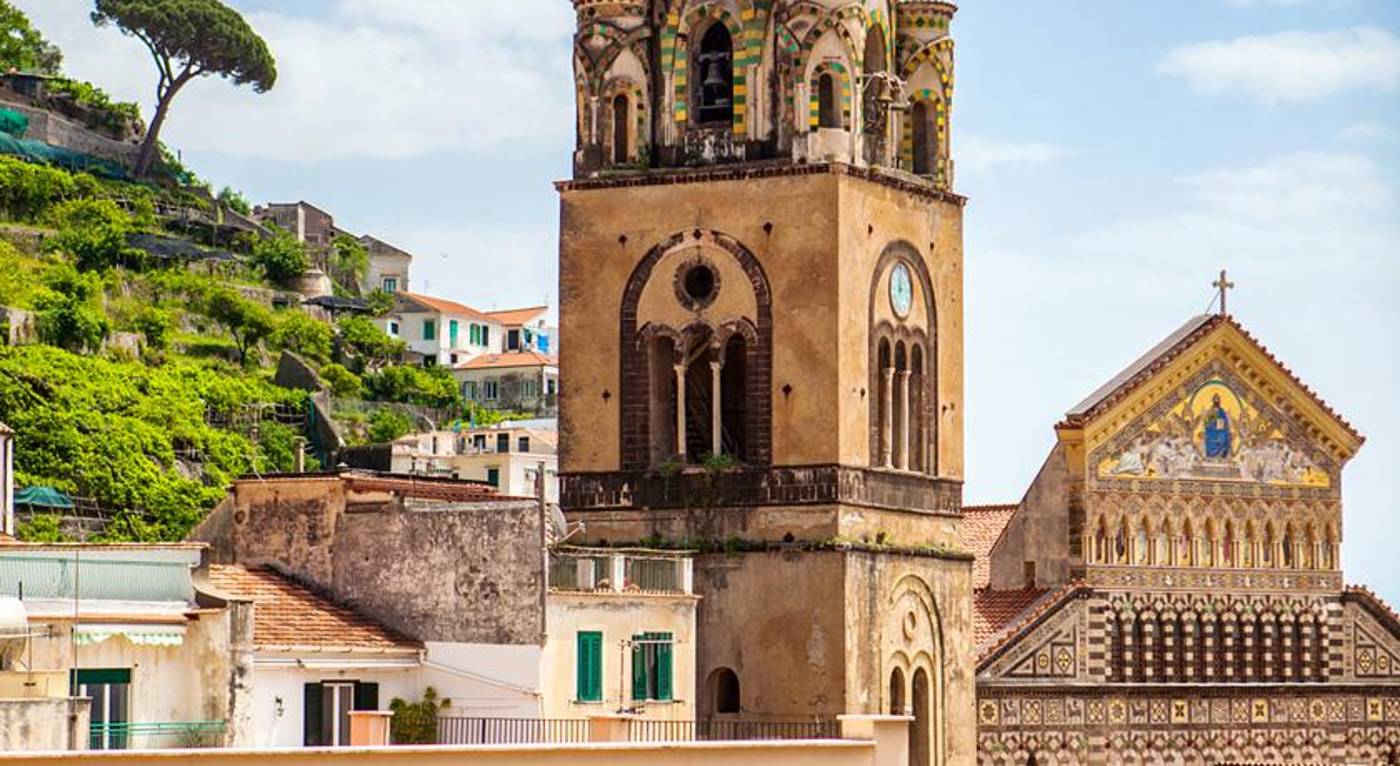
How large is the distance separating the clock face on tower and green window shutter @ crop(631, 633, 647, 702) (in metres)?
7.40

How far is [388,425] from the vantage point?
12138 centimetres

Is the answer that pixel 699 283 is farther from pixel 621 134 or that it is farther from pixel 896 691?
pixel 896 691

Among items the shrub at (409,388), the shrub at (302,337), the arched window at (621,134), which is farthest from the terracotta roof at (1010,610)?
the shrub at (409,388)

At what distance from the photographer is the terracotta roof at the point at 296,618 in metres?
42.7

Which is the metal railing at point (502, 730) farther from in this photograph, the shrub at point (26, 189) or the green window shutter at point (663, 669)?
the shrub at point (26, 189)

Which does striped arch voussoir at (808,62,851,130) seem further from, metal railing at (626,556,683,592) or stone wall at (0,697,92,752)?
stone wall at (0,697,92,752)

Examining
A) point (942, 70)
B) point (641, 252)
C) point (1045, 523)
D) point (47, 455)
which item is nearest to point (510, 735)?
point (641, 252)

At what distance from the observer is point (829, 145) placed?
51.3 m

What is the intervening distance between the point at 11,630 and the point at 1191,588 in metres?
30.2

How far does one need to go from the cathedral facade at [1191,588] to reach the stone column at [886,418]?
7.61 meters

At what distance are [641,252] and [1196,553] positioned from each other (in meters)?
14.5

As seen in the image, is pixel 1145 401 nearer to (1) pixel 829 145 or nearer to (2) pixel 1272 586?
(2) pixel 1272 586

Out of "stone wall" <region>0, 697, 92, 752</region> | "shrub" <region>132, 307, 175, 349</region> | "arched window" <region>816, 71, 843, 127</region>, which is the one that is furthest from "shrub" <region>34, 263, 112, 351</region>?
"stone wall" <region>0, 697, 92, 752</region>

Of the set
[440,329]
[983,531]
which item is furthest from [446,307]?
[983,531]
